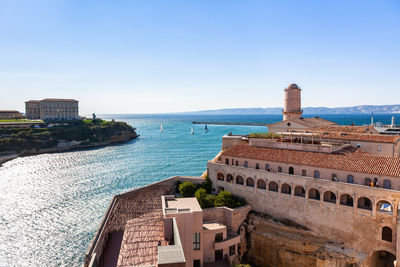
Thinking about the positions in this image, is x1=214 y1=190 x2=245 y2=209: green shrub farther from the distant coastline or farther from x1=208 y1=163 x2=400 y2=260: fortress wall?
the distant coastline

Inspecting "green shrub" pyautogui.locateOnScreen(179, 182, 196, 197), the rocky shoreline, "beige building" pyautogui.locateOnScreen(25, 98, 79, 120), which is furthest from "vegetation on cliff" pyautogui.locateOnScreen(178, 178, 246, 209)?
"beige building" pyautogui.locateOnScreen(25, 98, 79, 120)

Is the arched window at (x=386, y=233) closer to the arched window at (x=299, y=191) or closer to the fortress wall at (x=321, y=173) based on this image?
the fortress wall at (x=321, y=173)

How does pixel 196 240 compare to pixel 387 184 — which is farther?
pixel 196 240

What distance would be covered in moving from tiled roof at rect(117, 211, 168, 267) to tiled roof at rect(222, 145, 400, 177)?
47.8ft

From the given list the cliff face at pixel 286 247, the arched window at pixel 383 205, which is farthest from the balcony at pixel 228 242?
the arched window at pixel 383 205

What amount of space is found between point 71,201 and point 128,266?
28984 mm

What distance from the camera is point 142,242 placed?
20.8 m

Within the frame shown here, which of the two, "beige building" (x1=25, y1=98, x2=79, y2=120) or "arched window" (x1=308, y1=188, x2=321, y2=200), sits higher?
"beige building" (x1=25, y1=98, x2=79, y2=120)

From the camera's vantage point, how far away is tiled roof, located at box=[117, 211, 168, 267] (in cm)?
1825

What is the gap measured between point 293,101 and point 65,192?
45.1 m

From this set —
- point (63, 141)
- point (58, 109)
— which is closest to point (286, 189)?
point (63, 141)

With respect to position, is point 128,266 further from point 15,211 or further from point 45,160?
point 45,160

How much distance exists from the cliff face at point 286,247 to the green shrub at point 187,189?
7.99 meters

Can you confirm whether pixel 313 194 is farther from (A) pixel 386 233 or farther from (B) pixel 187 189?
(B) pixel 187 189
